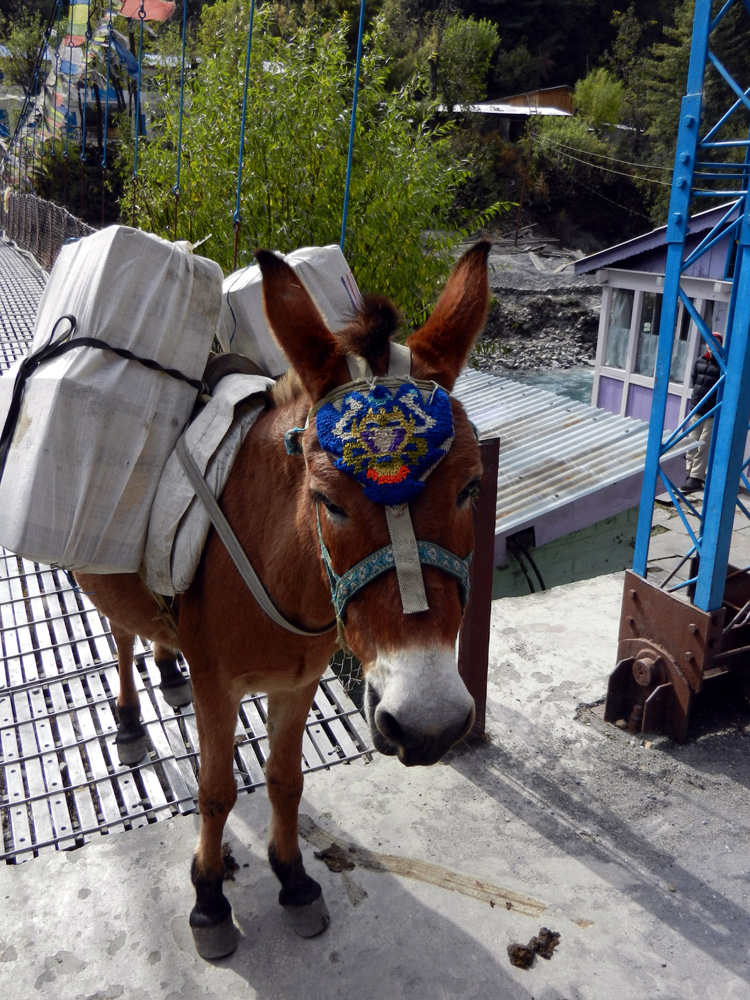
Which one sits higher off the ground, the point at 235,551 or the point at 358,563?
the point at 358,563

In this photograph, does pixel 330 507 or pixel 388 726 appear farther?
pixel 330 507

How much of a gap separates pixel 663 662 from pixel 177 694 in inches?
103

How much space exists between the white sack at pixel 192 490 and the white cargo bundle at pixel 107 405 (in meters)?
0.07

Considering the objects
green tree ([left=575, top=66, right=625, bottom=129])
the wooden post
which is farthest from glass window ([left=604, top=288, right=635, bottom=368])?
green tree ([left=575, top=66, right=625, bottom=129])

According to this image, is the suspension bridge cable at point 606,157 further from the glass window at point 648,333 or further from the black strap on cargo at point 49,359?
the black strap on cargo at point 49,359

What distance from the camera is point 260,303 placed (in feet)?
9.13

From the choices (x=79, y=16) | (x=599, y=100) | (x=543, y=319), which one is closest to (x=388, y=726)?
(x=79, y=16)

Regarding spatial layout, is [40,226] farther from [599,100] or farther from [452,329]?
[599,100]

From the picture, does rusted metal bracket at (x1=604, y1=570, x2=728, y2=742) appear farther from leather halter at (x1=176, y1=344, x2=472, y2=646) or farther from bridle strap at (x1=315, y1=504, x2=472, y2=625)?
bridle strap at (x1=315, y1=504, x2=472, y2=625)

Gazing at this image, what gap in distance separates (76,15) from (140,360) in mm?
19966

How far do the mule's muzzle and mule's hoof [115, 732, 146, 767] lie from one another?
2.35 meters

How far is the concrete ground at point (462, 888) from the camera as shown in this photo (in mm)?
2449

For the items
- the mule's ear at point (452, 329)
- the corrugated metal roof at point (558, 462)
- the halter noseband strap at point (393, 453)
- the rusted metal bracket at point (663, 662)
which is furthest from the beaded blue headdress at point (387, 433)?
the corrugated metal roof at point (558, 462)

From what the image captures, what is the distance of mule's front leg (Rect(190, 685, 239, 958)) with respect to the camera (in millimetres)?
2426
